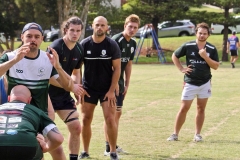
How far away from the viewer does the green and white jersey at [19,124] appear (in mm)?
4746

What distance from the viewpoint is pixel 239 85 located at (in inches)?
778

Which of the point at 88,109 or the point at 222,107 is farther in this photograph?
the point at 222,107

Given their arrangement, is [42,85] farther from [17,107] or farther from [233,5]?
[233,5]

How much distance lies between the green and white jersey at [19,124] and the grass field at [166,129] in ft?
10.9

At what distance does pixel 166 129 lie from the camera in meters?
10.7

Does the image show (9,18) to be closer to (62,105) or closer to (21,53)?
(62,105)

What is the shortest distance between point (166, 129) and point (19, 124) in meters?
6.17

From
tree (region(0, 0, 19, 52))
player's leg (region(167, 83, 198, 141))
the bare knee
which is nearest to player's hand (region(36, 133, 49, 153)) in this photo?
the bare knee

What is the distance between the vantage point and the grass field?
28.2 ft

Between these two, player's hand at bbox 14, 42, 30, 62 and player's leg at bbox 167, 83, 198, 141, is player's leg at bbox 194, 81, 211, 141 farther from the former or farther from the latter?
player's hand at bbox 14, 42, 30, 62

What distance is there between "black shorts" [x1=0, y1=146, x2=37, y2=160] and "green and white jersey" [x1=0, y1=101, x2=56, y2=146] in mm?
35

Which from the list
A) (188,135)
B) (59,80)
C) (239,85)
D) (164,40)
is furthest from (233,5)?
(59,80)

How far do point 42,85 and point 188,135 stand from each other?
4679mm

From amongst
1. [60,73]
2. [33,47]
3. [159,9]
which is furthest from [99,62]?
[159,9]
